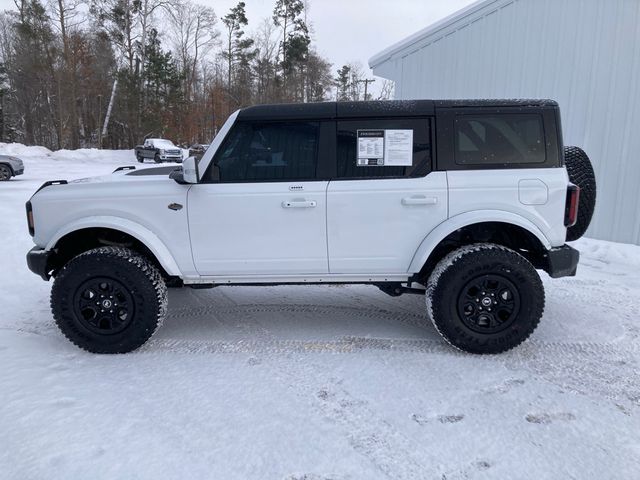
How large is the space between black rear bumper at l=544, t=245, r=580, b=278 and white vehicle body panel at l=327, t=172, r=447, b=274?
0.86m

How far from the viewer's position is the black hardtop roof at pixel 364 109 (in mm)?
3557

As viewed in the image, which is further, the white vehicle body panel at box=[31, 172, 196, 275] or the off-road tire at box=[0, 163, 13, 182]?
the off-road tire at box=[0, 163, 13, 182]

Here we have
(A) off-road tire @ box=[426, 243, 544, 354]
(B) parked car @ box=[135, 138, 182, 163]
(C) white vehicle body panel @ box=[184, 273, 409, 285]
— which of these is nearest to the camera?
(A) off-road tire @ box=[426, 243, 544, 354]

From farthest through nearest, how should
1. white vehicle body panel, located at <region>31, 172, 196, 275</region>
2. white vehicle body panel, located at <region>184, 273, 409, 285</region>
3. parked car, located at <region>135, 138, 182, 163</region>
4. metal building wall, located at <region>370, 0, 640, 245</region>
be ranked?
parked car, located at <region>135, 138, 182, 163</region> < metal building wall, located at <region>370, 0, 640, 245</region> < white vehicle body panel, located at <region>184, 273, 409, 285</region> < white vehicle body panel, located at <region>31, 172, 196, 275</region>

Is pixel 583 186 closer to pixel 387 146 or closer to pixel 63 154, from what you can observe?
pixel 387 146

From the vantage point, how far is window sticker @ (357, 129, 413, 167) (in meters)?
3.54

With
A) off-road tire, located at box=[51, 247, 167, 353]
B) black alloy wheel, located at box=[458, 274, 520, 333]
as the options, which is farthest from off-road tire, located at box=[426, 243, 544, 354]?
off-road tire, located at box=[51, 247, 167, 353]

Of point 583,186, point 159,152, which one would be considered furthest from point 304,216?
point 159,152

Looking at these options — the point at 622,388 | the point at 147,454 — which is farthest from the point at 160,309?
the point at 622,388

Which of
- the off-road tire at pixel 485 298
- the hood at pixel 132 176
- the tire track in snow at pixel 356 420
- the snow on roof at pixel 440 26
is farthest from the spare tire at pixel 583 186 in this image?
the snow on roof at pixel 440 26

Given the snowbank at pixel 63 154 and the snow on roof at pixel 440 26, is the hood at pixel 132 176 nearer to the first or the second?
the snow on roof at pixel 440 26

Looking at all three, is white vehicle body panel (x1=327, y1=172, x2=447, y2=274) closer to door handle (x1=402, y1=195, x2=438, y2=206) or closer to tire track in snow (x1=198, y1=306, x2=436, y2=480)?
door handle (x1=402, y1=195, x2=438, y2=206)

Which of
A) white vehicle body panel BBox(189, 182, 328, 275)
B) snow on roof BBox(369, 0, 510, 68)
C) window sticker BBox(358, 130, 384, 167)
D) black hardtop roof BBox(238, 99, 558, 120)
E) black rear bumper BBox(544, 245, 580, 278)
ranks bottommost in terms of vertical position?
black rear bumper BBox(544, 245, 580, 278)

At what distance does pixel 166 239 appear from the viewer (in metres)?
3.61
